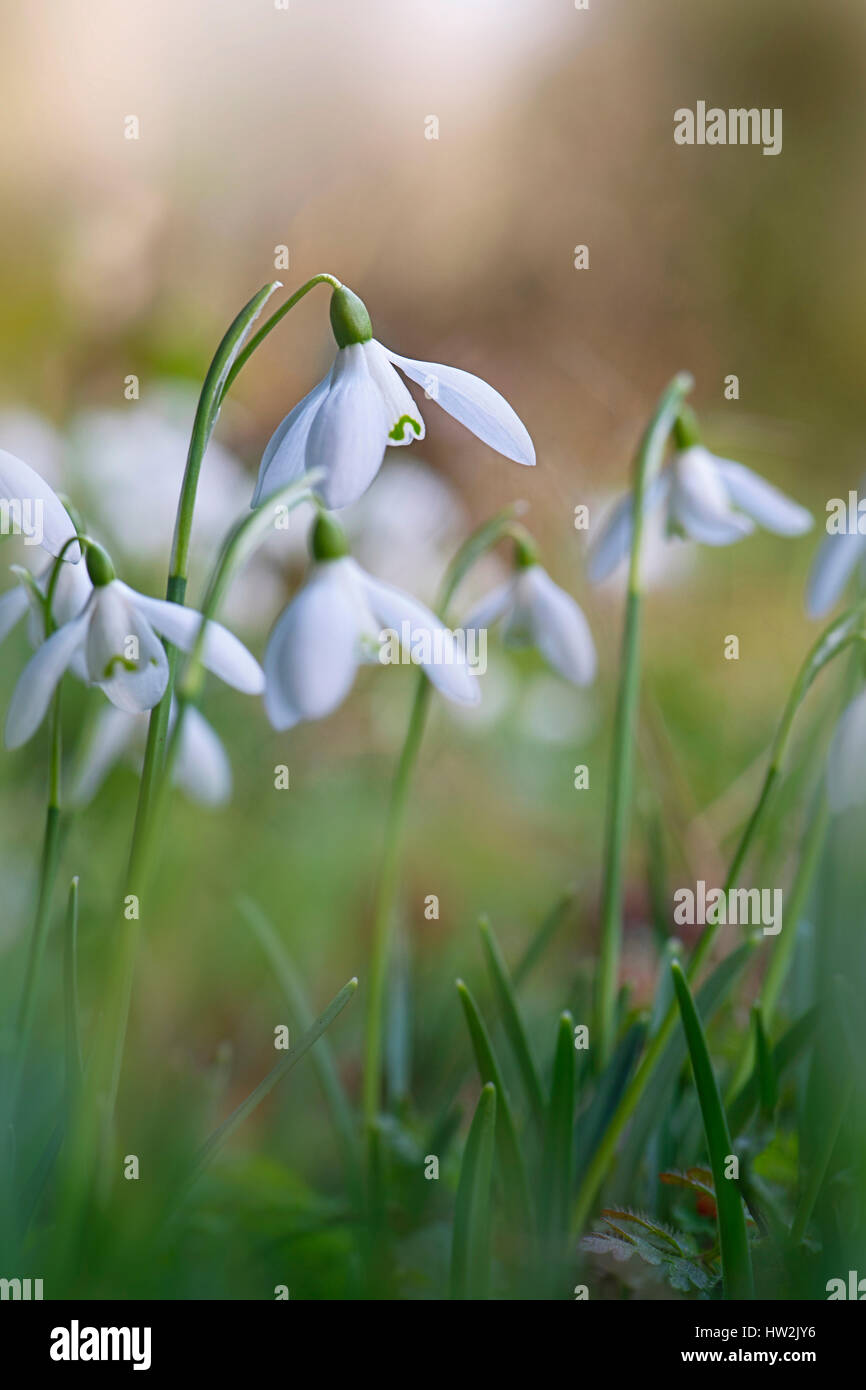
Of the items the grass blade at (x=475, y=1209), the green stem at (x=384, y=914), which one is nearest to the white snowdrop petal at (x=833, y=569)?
the green stem at (x=384, y=914)

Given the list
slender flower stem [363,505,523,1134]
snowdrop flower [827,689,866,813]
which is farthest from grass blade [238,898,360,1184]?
snowdrop flower [827,689,866,813]

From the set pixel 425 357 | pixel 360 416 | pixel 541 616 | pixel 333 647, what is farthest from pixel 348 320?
pixel 425 357

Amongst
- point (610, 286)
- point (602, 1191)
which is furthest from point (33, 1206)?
point (610, 286)

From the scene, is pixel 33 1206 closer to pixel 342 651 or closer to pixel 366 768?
pixel 342 651

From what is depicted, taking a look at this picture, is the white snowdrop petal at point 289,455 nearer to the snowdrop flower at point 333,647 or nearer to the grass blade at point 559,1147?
the snowdrop flower at point 333,647

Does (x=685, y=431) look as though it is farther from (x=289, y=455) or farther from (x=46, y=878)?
(x=46, y=878)

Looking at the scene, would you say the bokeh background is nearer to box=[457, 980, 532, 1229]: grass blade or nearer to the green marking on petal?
box=[457, 980, 532, 1229]: grass blade

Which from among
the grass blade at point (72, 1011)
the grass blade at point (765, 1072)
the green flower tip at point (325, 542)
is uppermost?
the green flower tip at point (325, 542)
